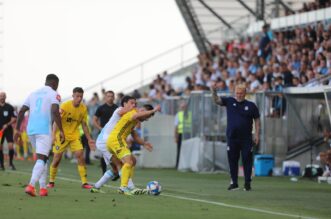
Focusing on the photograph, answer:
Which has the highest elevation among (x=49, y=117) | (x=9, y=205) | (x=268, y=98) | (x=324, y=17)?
(x=324, y=17)

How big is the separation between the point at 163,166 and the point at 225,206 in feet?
58.3

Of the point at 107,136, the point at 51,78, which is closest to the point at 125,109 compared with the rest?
the point at 107,136

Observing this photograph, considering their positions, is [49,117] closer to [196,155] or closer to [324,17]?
[196,155]

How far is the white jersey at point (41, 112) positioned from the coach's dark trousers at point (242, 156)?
5267 mm

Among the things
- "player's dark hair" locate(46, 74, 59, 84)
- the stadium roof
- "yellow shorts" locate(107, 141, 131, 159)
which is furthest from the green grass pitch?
the stadium roof

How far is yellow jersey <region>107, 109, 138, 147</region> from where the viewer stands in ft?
61.5

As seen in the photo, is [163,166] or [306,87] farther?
[163,166]

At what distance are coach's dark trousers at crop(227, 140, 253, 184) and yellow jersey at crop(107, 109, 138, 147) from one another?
3.70m

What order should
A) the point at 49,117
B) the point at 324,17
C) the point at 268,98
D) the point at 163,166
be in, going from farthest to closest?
1. the point at 324,17
2. the point at 163,166
3. the point at 268,98
4. the point at 49,117

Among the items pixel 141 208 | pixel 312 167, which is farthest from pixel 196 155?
pixel 141 208

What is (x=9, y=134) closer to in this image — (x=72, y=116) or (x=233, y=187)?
(x=72, y=116)

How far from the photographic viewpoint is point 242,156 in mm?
22094

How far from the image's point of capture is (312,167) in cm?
2716

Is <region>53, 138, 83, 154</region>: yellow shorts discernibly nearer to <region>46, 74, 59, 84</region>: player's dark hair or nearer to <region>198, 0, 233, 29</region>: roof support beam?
<region>46, 74, 59, 84</region>: player's dark hair
